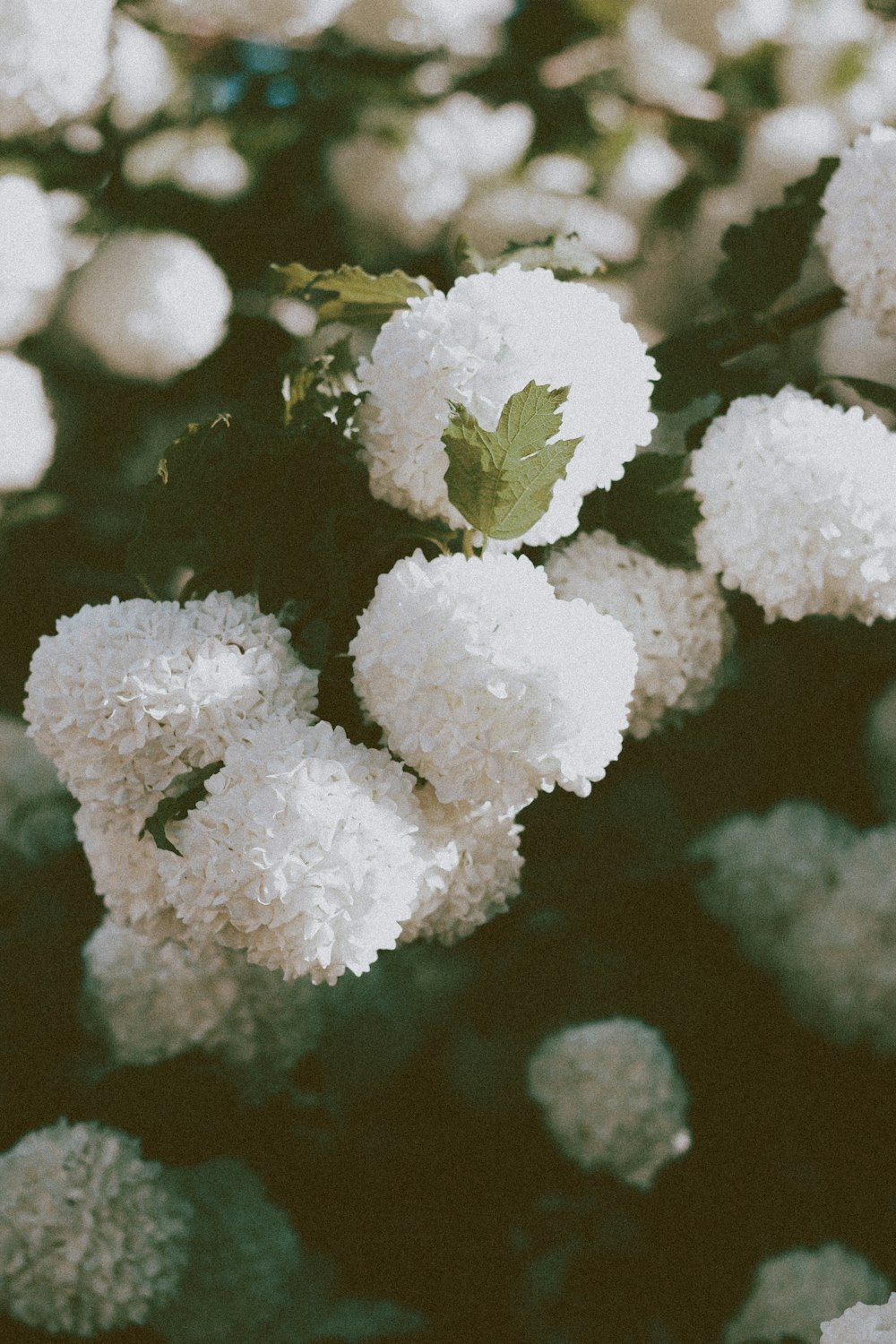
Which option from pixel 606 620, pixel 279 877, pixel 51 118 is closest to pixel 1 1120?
pixel 279 877

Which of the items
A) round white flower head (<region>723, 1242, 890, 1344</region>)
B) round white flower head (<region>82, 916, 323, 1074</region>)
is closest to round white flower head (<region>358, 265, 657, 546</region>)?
round white flower head (<region>82, 916, 323, 1074</region>)

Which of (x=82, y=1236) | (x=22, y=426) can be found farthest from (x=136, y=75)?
(x=82, y=1236)

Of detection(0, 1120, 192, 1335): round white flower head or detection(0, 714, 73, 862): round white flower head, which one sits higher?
detection(0, 714, 73, 862): round white flower head

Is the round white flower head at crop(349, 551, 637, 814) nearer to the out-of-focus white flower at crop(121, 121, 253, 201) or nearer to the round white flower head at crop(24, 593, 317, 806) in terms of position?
the round white flower head at crop(24, 593, 317, 806)

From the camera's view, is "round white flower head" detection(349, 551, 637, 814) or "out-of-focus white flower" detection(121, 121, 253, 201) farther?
"out-of-focus white flower" detection(121, 121, 253, 201)

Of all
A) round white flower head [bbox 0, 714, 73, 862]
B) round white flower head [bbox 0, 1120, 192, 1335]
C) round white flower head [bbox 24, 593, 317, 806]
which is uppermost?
round white flower head [bbox 24, 593, 317, 806]

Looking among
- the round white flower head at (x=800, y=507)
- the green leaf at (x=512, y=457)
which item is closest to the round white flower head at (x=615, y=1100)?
the round white flower head at (x=800, y=507)

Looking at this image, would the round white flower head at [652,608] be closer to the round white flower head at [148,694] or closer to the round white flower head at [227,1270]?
the round white flower head at [148,694]

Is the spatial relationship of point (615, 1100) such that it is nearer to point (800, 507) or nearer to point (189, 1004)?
point (189, 1004)
